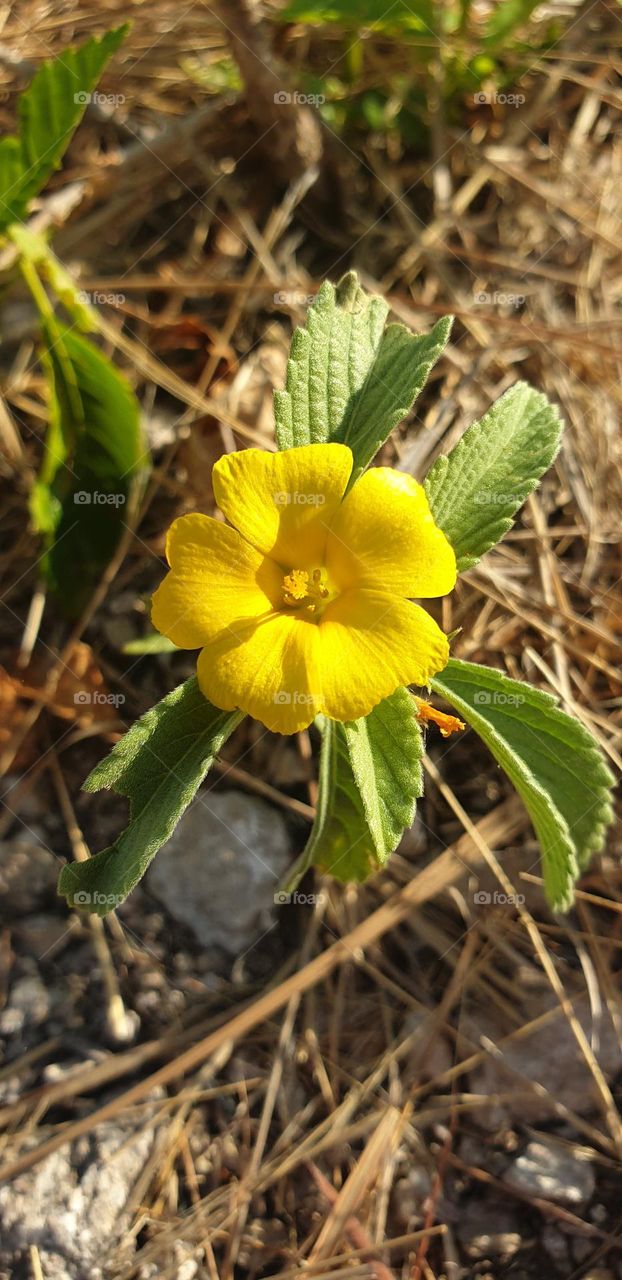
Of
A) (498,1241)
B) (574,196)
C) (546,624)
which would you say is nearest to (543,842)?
(546,624)

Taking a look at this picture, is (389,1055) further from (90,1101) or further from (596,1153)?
(90,1101)

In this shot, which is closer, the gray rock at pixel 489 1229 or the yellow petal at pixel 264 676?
the yellow petal at pixel 264 676

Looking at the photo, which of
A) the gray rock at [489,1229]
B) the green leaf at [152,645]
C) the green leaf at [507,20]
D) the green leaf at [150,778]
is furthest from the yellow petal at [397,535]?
the green leaf at [507,20]

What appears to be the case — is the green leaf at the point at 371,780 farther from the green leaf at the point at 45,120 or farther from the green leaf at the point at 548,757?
the green leaf at the point at 45,120

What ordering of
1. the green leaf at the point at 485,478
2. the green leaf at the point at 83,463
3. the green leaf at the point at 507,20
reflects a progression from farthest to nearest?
the green leaf at the point at 507,20, the green leaf at the point at 83,463, the green leaf at the point at 485,478

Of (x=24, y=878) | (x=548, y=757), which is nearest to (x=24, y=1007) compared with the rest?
(x=24, y=878)
